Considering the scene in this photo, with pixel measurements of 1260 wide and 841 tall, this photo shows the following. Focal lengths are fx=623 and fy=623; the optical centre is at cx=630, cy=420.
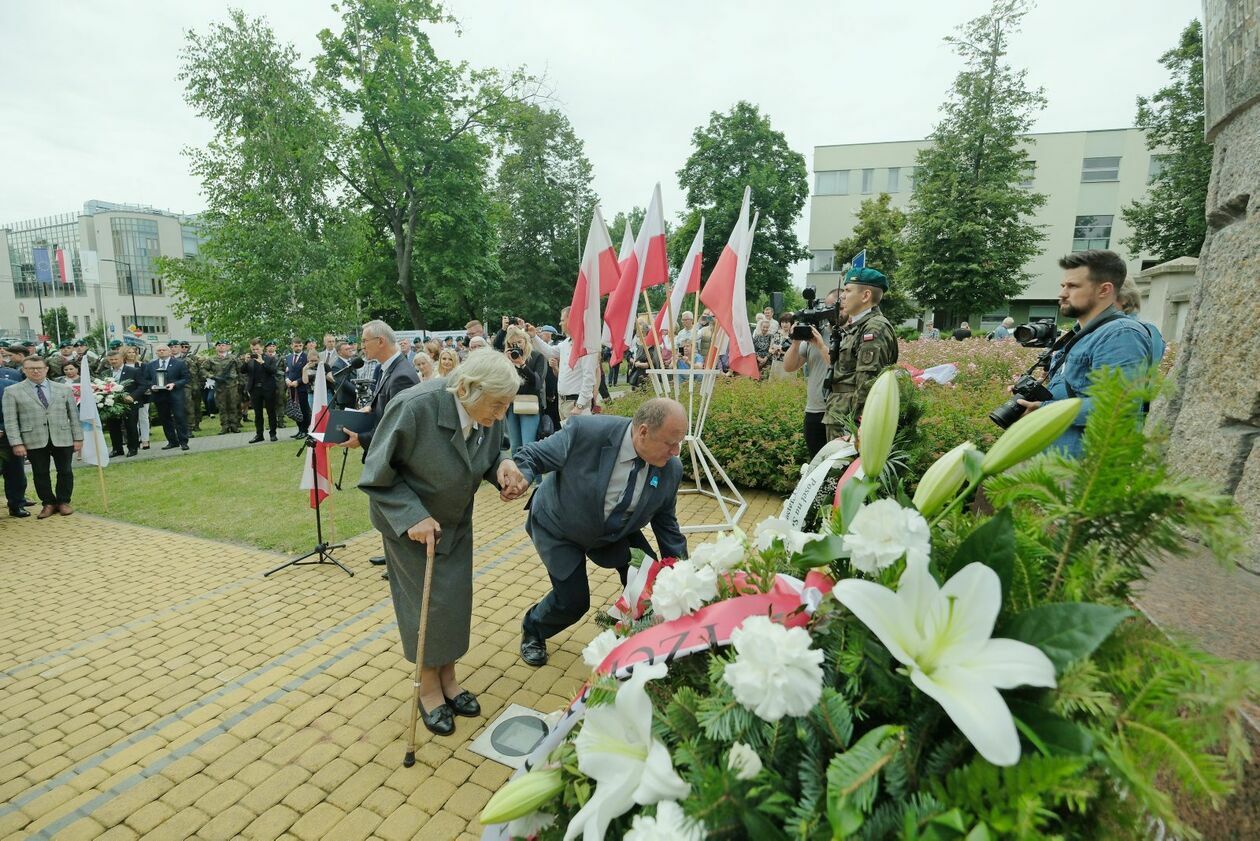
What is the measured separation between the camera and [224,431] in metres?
14.5

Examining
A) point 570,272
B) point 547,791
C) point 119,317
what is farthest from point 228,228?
point 119,317

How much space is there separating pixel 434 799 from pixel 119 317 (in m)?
75.0

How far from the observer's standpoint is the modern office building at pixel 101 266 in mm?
59438

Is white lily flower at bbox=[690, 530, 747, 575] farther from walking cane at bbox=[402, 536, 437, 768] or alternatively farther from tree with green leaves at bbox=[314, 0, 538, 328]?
tree with green leaves at bbox=[314, 0, 538, 328]

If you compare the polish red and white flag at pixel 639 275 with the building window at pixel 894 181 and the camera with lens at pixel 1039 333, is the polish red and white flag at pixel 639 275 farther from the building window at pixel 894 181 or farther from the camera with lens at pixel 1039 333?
Answer: the building window at pixel 894 181

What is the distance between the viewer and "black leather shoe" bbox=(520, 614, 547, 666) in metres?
4.00

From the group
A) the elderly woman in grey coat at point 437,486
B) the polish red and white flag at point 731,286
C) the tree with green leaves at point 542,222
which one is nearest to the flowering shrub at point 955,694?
the elderly woman in grey coat at point 437,486

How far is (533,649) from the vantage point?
4027 mm

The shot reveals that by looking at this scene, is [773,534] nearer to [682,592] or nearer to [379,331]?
[682,592]

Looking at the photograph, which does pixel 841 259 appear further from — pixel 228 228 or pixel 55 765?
pixel 55 765

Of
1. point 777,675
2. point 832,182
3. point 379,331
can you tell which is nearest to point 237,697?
point 379,331

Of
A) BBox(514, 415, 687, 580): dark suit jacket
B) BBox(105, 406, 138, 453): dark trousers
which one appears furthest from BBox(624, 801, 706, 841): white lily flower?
BBox(105, 406, 138, 453): dark trousers

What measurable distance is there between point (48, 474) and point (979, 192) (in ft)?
106

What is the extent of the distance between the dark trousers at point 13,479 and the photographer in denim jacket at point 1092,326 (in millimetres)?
10627
